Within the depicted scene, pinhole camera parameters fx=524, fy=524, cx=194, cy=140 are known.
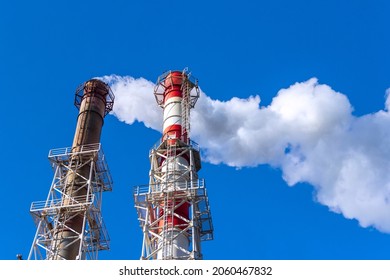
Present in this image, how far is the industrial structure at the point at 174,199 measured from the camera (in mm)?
41625

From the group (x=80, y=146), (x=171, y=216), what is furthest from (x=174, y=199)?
(x=80, y=146)

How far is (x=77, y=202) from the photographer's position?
1937 inches

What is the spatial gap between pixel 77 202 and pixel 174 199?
1055cm

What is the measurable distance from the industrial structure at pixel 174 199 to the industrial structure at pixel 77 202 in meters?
6.66

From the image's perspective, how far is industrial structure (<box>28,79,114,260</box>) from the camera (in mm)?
47125

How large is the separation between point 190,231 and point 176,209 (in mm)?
2197

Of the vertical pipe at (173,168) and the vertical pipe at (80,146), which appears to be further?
the vertical pipe at (80,146)

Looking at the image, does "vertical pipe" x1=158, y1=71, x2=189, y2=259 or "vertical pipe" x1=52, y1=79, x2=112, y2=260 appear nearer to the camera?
"vertical pipe" x1=158, y1=71, x2=189, y2=259

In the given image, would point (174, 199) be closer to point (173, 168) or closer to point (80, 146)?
point (173, 168)

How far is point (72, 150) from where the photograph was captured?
54.9m

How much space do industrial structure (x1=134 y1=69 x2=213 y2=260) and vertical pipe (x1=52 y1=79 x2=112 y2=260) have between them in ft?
23.2

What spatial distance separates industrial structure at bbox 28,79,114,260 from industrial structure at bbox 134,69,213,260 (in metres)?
6.66
